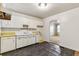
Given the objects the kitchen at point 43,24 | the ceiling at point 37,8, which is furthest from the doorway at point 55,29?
the ceiling at point 37,8

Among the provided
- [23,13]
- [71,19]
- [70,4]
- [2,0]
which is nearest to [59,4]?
[70,4]

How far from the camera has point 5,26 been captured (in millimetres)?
1212

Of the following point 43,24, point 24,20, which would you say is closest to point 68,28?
point 43,24

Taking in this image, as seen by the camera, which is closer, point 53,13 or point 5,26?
point 53,13

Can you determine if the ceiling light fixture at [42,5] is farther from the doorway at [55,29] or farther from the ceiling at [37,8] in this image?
the doorway at [55,29]

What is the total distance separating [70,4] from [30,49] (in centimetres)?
68

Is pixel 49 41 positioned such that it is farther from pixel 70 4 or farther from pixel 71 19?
pixel 70 4

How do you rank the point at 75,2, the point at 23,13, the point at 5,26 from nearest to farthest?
the point at 75,2 < the point at 23,13 < the point at 5,26

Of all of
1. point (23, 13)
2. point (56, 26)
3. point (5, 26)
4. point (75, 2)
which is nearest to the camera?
point (75, 2)

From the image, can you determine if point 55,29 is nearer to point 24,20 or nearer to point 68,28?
point 68,28

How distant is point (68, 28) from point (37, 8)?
422 millimetres

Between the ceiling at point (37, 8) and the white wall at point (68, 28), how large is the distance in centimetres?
7

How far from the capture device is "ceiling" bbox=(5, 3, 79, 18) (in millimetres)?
909

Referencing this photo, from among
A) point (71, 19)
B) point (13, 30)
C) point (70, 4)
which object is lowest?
point (13, 30)
